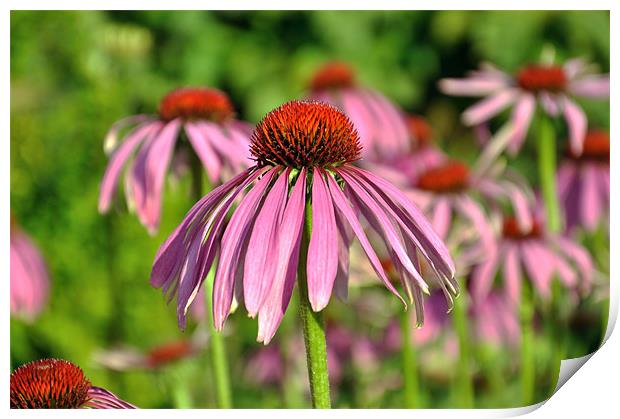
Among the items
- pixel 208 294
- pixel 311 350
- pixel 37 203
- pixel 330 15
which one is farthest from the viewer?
pixel 330 15

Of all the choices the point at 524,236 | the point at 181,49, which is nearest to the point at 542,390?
the point at 524,236

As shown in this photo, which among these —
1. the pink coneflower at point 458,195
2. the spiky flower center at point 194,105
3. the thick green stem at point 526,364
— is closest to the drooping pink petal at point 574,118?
the pink coneflower at point 458,195

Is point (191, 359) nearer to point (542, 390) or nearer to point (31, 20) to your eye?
point (542, 390)

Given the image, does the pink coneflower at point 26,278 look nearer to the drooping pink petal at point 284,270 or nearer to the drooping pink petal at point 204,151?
the drooping pink petal at point 204,151

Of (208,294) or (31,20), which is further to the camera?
(31,20)

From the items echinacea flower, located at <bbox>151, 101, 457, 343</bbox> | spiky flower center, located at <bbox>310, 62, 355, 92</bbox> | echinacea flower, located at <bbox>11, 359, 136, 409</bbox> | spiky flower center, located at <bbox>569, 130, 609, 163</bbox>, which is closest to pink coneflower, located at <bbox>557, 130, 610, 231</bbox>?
spiky flower center, located at <bbox>569, 130, 609, 163</bbox>

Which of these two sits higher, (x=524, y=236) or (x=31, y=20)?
(x=31, y=20)
